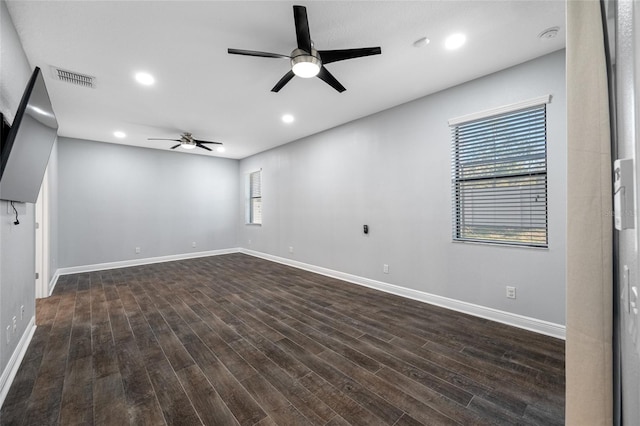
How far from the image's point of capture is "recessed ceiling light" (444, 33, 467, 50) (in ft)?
7.76

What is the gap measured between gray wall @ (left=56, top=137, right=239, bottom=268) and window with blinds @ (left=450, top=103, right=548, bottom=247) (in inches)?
245

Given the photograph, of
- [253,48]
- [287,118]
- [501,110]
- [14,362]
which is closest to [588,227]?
[501,110]

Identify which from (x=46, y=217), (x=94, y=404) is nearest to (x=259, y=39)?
(x=94, y=404)

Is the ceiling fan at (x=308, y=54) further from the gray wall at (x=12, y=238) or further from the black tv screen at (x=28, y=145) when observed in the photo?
the gray wall at (x=12, y=238)

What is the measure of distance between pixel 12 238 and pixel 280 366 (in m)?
2.40

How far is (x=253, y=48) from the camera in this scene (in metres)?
2.58

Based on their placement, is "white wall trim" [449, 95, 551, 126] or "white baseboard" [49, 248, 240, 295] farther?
"white baseboard" [49, 248, 240, 295]

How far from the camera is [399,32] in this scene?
233 centimetres

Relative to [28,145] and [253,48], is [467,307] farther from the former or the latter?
[28,145]

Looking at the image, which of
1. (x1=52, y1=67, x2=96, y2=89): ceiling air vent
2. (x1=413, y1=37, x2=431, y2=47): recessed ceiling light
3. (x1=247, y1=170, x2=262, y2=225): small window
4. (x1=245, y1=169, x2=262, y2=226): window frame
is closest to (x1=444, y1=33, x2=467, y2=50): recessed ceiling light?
(x1=413, y1=37, x2=431, y2=47): recessed ceiling light

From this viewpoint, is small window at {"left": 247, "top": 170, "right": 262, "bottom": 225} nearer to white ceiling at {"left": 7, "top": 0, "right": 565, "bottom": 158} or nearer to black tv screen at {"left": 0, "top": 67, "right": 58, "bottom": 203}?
white ceiling at {"left": 7, "top": 0, "right": 565, "bottom": 158}

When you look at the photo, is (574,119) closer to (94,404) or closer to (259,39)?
(259,39)

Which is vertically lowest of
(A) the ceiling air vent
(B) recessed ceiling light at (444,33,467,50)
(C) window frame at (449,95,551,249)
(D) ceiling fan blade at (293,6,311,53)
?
(C) window frame at (449,95,551,249)

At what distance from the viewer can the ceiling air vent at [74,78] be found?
9.60ft
